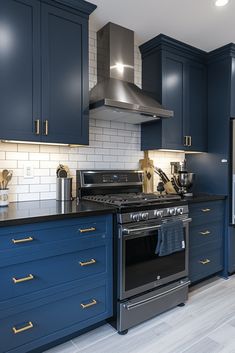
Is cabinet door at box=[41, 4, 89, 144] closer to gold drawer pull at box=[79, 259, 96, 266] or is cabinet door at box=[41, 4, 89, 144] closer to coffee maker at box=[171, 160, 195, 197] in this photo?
gold drawer pull at box=[79, 259, 96, 266]

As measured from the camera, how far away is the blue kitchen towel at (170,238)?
2199 mm

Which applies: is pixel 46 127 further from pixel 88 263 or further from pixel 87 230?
pixel 88 263

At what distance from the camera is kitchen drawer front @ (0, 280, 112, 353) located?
1.58m

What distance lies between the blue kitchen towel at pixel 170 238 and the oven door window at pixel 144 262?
0.04m

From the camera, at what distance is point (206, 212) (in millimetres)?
2834

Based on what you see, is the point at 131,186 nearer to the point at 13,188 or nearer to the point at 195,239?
the point at 195,239

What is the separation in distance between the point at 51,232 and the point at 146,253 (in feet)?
2.84

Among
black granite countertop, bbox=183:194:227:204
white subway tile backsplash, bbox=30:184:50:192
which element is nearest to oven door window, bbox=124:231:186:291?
black granite countertop, bbox=183:194:227:204

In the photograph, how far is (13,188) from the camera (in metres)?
2.25

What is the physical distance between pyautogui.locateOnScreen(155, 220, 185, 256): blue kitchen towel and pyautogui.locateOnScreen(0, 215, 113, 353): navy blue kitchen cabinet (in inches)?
18.0

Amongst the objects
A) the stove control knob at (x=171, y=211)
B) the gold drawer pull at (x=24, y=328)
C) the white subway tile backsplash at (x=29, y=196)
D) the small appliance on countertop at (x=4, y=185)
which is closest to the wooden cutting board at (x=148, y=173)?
the stove control knob at (x=171, y=211)

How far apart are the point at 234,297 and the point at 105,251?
157cm

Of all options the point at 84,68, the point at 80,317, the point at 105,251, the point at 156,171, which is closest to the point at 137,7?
the point at 84,68

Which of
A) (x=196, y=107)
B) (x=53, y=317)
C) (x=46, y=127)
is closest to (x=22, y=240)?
(x=53, y=317)
